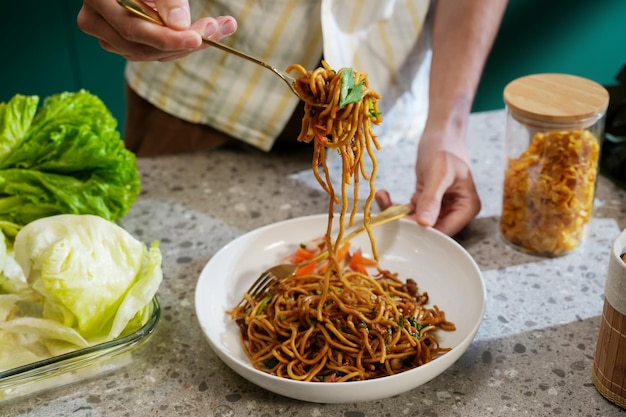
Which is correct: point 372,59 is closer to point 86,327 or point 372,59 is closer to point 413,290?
point 413,290

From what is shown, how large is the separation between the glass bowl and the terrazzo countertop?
0.02 m

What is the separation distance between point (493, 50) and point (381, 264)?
2.10 metres

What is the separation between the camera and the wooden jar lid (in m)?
1.43

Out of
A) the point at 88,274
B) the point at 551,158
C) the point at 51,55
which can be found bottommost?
the point at 51,55

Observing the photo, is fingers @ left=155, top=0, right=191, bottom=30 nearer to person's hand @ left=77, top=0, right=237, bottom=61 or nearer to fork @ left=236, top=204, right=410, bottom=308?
person's hand @ left=77, top=0, right=237, bottom=61

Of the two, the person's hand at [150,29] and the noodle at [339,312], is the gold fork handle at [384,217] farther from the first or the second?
the person's hand at [150,29]

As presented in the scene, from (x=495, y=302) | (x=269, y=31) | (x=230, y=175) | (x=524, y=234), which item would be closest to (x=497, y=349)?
(x=495, y=302)

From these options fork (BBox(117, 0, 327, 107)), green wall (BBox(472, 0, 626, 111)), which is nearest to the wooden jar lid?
fork (BBox(117, 0, 327, 107))

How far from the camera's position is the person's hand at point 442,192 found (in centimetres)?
157

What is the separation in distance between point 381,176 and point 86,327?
2.92 feet

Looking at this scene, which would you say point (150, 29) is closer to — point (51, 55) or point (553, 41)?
point (51, 55)

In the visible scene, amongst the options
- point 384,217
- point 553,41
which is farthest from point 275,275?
point 553,41

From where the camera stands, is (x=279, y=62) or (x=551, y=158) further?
(x=279, y=62)

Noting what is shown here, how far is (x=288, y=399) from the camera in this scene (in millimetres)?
1229
